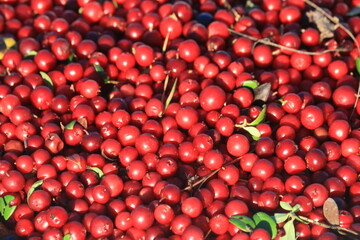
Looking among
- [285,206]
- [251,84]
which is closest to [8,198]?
[285,206]

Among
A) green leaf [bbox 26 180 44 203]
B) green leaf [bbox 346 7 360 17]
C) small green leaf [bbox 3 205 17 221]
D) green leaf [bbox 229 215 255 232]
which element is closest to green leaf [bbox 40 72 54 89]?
green leaf [bbox 26 180 44 203]

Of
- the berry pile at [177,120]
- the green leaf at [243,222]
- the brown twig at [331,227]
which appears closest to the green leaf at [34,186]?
the berry pile at [177,120]

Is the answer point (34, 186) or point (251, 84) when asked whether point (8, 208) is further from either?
point (251, 84)

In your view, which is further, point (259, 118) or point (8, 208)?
point (259, 118)

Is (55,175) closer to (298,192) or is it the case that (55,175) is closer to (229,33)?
(298,192)

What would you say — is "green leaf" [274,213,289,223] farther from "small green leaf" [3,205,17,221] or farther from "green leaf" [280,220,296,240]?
"small green leaf" [3,205,17,221]

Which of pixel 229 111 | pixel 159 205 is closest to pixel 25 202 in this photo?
pixel 159 205
